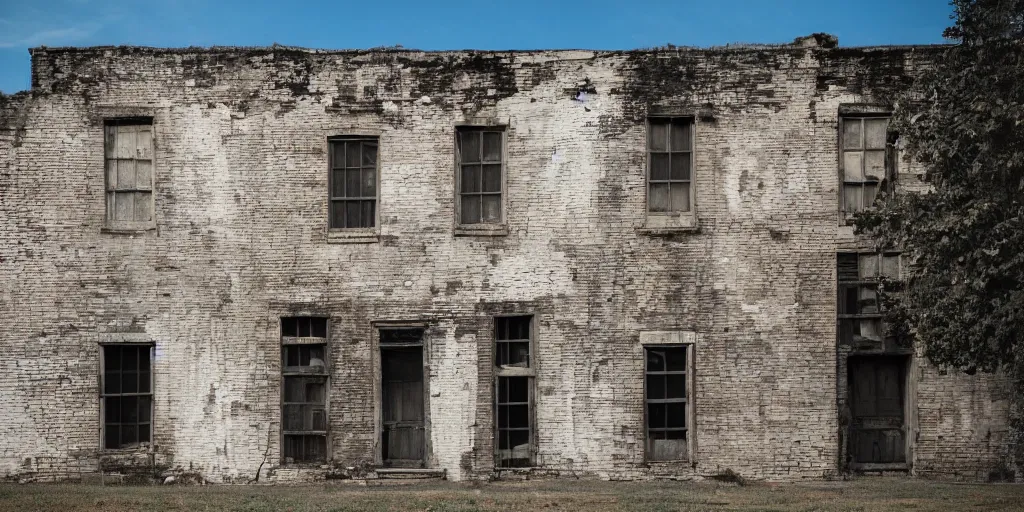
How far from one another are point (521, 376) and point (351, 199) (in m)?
3.68

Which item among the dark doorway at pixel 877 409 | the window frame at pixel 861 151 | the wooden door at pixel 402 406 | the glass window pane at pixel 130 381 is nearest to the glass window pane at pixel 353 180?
the wooden door at pixel 402 406

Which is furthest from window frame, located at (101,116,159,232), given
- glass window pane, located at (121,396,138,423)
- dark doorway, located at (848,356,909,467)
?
dark doorway, located at (848,356,909,467)

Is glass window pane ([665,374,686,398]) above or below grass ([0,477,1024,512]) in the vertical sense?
above

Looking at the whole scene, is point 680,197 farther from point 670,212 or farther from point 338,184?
point 338,184

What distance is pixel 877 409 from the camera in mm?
17969

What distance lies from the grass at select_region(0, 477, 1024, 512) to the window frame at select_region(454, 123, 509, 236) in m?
3.72

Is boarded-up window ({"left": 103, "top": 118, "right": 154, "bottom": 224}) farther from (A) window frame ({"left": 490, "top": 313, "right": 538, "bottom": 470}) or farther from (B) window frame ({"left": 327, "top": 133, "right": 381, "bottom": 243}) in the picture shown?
(A) window frame ({"left": 490, "top": 313, "right": 538, "bottom": 470})

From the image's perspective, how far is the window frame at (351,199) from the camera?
58.9 ft

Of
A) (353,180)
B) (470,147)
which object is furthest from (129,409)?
(470,147)

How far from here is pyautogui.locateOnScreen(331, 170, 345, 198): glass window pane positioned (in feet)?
59.6

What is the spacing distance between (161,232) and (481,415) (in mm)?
5504

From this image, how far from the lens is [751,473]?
17.6m

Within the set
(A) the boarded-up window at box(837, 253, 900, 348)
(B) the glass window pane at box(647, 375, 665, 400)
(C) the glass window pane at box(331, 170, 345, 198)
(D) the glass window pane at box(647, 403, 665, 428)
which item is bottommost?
(D) the glass window pane at box(647, 403, 665, 428)

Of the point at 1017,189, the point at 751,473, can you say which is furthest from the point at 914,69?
the point at 751,473
